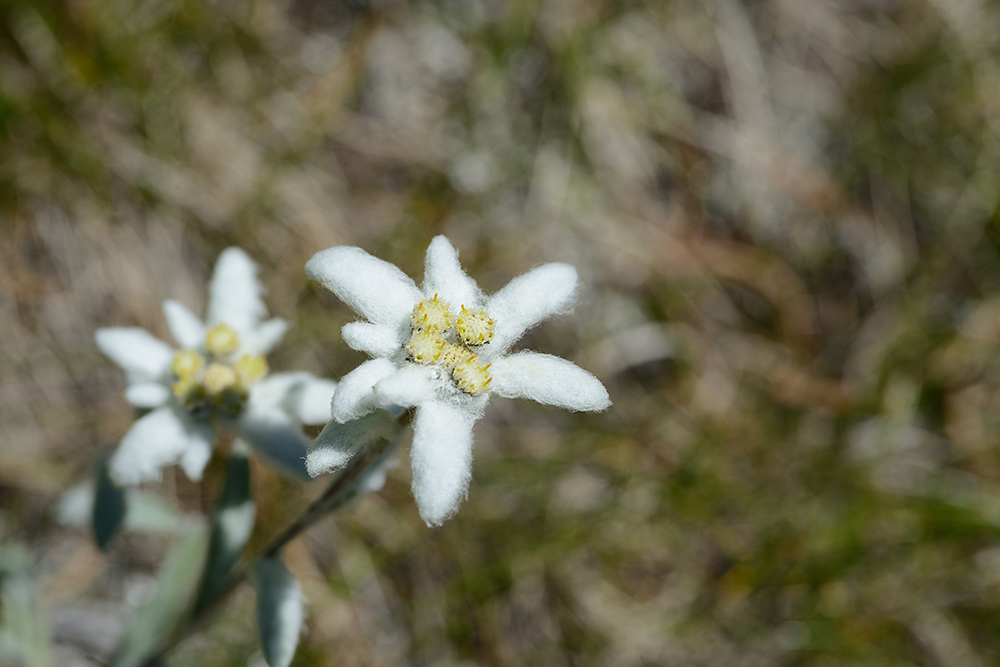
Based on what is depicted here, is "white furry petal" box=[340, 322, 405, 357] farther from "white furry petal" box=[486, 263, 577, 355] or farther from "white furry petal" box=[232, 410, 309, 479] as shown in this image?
"white furry petal" box=[232, 410, 309, 479]

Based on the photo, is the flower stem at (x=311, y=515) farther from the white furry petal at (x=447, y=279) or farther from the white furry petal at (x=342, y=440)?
the white furry petal at (x=447, y=279)

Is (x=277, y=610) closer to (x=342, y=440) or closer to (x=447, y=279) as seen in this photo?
(x=342, y=440)

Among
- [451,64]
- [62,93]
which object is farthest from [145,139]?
[451,64]

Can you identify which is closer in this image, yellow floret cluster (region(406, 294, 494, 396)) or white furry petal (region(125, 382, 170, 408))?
yellow floret cluster (region(406, 294, 494, 396))

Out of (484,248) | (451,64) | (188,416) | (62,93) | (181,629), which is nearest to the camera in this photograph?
(188,416)

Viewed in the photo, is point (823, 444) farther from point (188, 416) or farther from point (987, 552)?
point (188, 416)

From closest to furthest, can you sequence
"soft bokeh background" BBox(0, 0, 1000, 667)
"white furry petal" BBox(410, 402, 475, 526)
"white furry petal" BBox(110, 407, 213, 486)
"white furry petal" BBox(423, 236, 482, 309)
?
"white furry petal" BBox(410, 402, 475, 526), "white furry petal" BBox(423, 236, 482, 309), "white furry petal" BBox(110, 407, 213, 486), "soft bokeh background" BBox(0, 0, 1000, 667)

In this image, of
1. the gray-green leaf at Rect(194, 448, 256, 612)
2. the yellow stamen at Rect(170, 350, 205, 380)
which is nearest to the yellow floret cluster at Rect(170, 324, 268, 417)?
the yellow stamen at Rect(170, 350, 205, 380)
